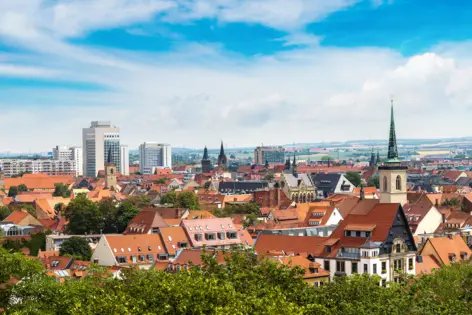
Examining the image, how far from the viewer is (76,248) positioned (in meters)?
95.9

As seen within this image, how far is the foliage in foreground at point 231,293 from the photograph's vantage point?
38531 mm

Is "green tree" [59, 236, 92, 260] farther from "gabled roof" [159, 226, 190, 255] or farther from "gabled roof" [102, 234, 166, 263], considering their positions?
"gabled roof" [159, 226, 190, 255]

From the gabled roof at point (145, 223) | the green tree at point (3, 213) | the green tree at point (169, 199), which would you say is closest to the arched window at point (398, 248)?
the gabled roof at point (145, 223)

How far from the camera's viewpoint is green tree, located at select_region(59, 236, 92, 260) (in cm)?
9519

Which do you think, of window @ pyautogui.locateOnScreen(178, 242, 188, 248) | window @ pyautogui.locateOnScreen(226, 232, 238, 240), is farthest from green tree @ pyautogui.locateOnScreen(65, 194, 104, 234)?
window @ pyautogui.locateOnScreen(178, 242, 188, 248)

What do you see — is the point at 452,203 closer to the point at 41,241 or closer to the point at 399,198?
the point at 399,198

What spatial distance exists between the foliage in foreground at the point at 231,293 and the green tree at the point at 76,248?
3879cm

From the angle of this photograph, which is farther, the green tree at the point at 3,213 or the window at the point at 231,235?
the green tree at the point at 3,213

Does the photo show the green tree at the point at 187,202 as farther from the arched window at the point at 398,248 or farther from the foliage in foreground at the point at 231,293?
the foliage in foreground at the point at 231,293

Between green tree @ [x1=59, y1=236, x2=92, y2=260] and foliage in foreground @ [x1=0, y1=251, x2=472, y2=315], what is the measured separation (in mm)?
38792

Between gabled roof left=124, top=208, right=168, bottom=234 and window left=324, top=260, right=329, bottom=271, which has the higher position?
gabled roof left=124, top=208, right=168, bottom=234

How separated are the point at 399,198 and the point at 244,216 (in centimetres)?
2419

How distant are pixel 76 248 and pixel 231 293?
193 ft

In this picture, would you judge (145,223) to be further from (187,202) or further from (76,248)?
(187,202)
